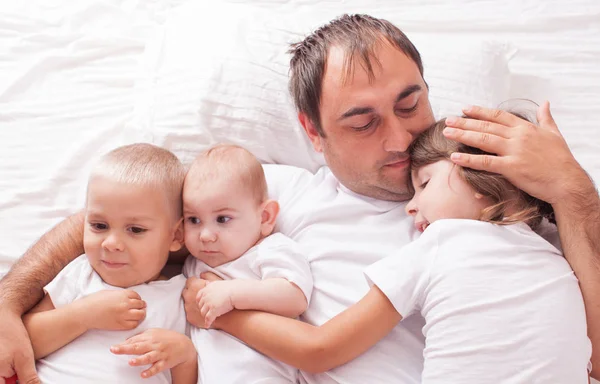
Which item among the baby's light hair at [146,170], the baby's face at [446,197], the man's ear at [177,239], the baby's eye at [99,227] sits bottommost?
the man's ear at [177,239]

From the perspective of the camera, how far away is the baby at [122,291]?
4.39 ft

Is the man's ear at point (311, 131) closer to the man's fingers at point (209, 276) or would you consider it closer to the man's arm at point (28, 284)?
the man's fingers at point (209, 276)

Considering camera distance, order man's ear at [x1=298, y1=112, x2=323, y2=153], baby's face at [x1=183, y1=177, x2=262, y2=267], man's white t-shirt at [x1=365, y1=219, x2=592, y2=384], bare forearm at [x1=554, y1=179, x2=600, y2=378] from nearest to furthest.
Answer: man's white t-shirt at [x1=365, y1=219, x2=592, y2=384], bare forearm at [x1=554, y1=179, x2=600, y2=378], baby's face at [x1=183, y1=177, x2=262, y2=267], man's ear at [x1=298, y1=112, x2=323, y2=153]

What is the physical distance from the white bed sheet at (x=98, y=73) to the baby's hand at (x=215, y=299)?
0.56 m

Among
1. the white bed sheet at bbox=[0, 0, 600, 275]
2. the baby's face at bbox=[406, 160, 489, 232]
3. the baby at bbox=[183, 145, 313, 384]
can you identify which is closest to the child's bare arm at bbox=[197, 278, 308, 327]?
the baby at bbox=[183, 145, 313, 384]

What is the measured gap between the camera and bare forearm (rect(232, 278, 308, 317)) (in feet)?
4.55

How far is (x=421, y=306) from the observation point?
4.23ft

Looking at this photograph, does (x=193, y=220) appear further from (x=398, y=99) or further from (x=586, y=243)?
(x=586, y=243)

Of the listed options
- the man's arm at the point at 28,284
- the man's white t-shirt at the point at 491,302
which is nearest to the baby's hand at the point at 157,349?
the man's arm at the point at 28,284

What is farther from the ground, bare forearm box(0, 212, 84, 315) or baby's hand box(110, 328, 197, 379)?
bare forearm box(0, 212, 84, 315)

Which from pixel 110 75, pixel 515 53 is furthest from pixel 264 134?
pixel 515 53

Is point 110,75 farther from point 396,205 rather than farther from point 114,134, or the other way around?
point 396,205

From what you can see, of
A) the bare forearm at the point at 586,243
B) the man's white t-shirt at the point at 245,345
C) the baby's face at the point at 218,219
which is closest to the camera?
the bare forearm at the point at 586,243

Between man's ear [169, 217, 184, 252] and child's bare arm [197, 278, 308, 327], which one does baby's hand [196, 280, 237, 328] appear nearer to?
child's bare arm [197, 278, 308, 327]
